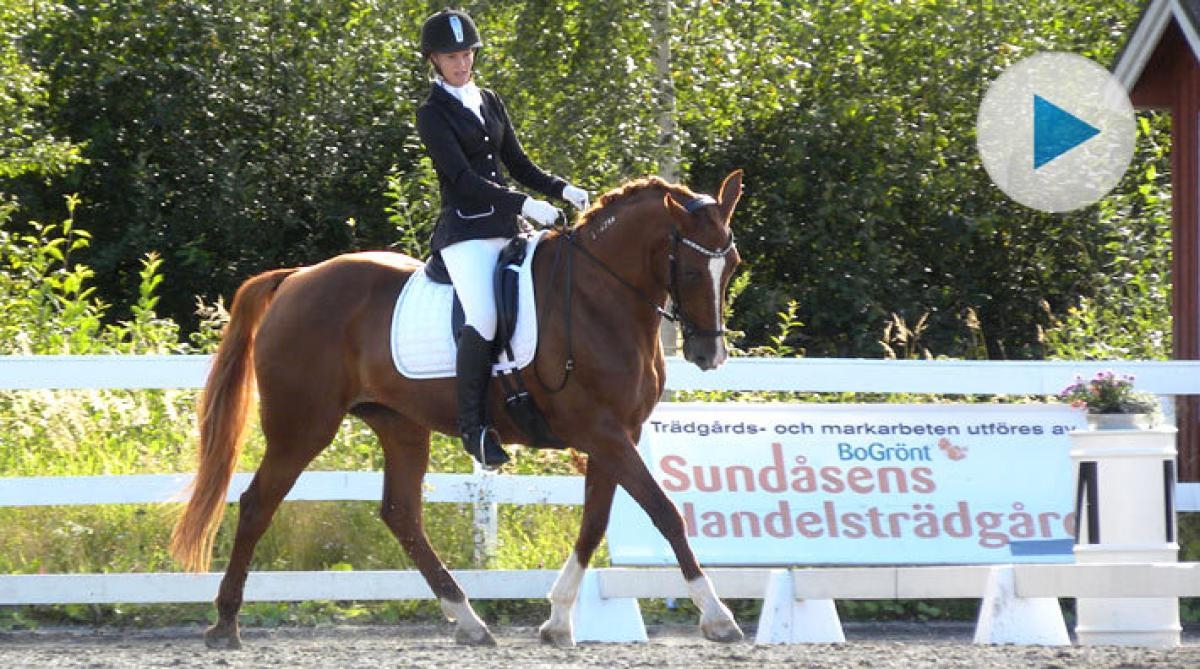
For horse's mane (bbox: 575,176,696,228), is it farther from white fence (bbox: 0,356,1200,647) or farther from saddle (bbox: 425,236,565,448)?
white fence (bbox: 0,356,1200,647)

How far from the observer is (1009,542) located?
9.03 metres

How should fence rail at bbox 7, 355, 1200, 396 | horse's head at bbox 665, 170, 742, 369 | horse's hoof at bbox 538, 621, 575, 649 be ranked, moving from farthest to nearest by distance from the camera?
fence rail at bbox 7, 355, 1200, 396
horse's hoof at bbox 538, 621, 575, 649
horse's head at bbox 665, 170, 742, 369

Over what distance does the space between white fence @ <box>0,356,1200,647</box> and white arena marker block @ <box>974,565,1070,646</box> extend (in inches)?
78.0

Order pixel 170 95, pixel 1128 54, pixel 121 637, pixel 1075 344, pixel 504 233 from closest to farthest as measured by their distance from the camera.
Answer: pixel 504 233, pixel 121 637, pixel 1128 54, pixel 1075 344, pixel 170 95

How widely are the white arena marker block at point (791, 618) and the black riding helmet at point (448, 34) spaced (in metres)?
2.75

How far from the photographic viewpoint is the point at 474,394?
25.4ft

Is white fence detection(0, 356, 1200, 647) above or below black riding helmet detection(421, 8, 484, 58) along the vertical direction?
below

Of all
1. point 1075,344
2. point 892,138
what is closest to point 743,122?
point 892,138

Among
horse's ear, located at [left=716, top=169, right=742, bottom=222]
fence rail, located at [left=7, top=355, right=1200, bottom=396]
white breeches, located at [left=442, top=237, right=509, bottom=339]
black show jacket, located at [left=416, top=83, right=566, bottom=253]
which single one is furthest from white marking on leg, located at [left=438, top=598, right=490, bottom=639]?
horse's ear, located at [left=716, top=169, right=742, bottom=222]

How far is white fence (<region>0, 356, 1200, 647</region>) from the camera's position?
29.8ft

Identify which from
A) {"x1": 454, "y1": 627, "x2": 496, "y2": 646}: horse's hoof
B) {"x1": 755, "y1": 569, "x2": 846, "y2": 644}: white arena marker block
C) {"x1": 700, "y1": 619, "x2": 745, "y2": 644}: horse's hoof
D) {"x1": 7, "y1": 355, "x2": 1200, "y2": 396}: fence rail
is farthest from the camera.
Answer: {"x1": 7, "y1": 355, "x2": 1200, "y2": 396}: fence rail

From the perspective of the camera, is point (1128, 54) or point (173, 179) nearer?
point (1128, 54)

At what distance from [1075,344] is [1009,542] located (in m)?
4.99

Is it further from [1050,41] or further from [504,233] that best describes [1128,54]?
[1050,41]
